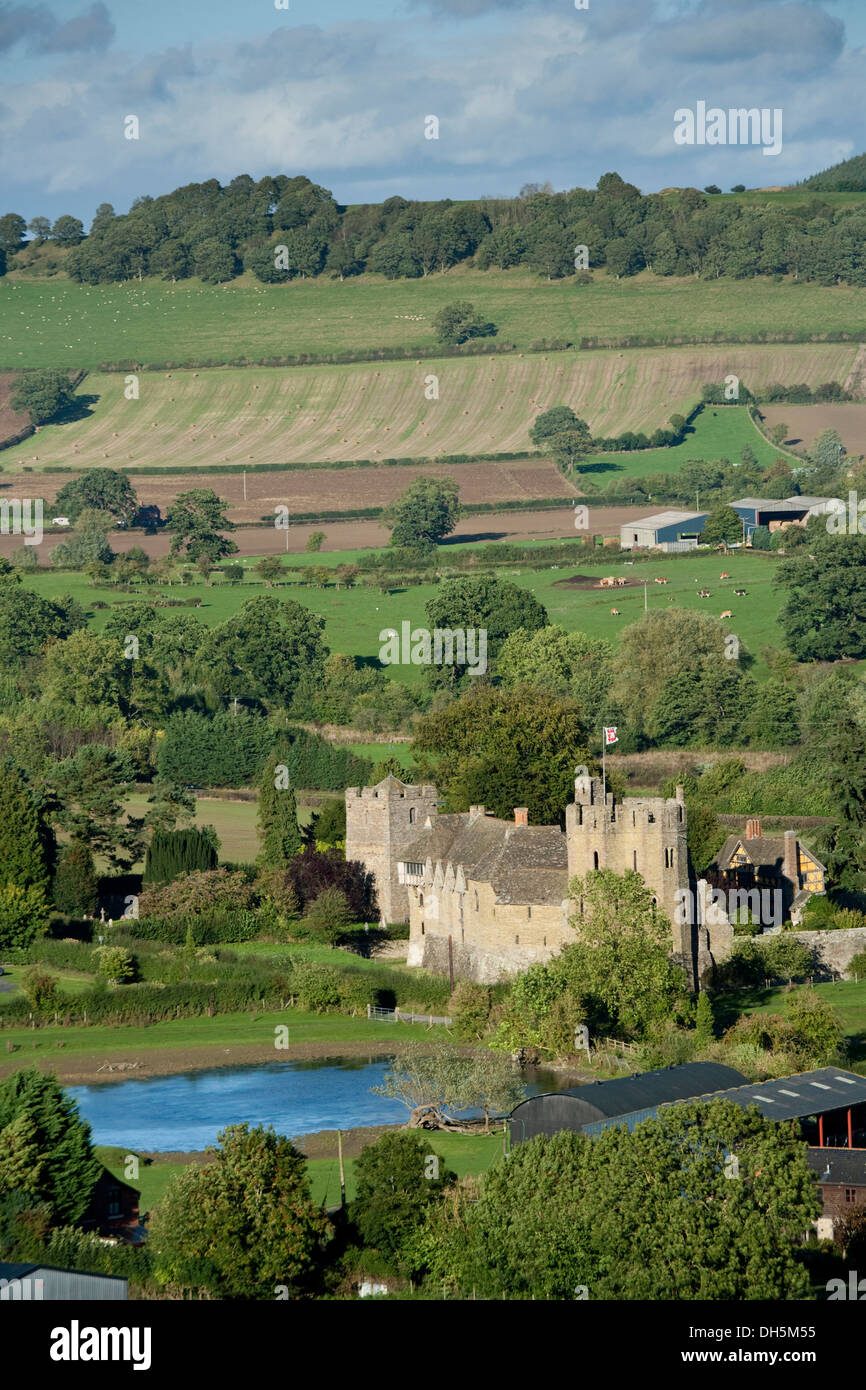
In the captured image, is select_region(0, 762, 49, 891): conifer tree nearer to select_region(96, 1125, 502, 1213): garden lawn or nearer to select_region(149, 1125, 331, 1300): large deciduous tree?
select_region(96, 1125, 502, 1213): garden lawn

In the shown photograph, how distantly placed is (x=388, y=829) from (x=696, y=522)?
9438 cm

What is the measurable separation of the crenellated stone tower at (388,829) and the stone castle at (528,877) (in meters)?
0.86

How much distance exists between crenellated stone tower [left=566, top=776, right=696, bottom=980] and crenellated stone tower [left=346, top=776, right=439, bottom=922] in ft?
45.4

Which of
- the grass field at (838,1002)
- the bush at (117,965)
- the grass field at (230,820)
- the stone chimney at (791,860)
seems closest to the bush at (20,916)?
the bush at (117,965)

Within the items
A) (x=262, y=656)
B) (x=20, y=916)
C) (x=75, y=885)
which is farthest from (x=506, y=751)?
(x=262, y=656)

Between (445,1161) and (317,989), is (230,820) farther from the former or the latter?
(445,1161)

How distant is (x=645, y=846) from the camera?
66.6 meters

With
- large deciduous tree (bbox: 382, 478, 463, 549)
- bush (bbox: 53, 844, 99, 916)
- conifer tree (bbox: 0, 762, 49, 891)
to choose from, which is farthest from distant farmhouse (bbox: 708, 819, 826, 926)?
large deciduous tree (bbox: 382, 478, 463, 549)

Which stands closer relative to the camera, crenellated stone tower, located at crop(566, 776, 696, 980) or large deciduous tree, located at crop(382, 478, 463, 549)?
crenellated stone tower, located at crop(566, 776, 696, 980)

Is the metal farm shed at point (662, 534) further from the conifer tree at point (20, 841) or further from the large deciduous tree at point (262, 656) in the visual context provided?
the conifer tree at point (20, 841)

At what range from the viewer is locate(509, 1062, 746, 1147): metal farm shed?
47188 mm

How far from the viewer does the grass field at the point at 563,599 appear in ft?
439

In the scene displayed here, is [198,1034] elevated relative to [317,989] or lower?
lower

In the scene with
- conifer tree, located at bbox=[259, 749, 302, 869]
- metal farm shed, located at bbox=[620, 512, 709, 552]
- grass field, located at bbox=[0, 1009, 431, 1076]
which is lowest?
grass field, located at bbox=[0, 1009, 431, 1076]
